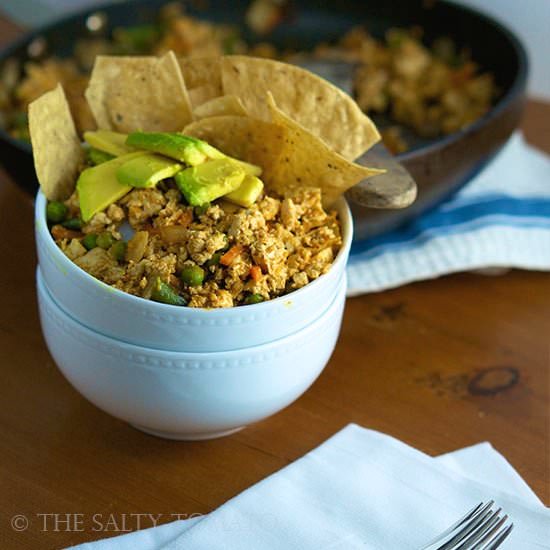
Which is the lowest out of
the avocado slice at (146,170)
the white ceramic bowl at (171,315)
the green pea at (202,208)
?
the white ceramic bowl at (171,315)

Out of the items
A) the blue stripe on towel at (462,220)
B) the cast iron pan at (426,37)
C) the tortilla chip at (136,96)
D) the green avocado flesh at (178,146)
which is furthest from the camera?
the blue stripe on towel at (462,220)

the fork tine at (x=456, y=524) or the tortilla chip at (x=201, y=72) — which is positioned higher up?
the tortilla chip at (x=201, y=72)

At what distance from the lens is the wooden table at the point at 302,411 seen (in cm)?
100

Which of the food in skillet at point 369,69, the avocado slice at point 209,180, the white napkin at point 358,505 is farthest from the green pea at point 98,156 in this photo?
the food in skillet at point 369,69

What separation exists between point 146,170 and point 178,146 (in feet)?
0.14

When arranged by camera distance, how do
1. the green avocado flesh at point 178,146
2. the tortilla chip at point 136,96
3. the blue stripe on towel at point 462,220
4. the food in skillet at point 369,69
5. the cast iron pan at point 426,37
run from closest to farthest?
the green avocado flesh at point 178,146, the tortilla chip at point 136,96, the cast iron pan at point 426,37, the blue stripe on towel at point 462,220, the food in skillet at point 369,69

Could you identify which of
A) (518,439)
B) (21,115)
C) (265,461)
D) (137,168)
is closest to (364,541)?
(265,461)

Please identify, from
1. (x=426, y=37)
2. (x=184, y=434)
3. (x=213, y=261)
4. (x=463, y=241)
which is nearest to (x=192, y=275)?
(x=213, y=261)

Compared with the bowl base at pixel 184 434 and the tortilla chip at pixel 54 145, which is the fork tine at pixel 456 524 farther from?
the tortilla chip at pixel 54 145

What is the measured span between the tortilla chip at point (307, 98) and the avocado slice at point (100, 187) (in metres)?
0.17

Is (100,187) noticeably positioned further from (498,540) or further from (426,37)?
(426,37)

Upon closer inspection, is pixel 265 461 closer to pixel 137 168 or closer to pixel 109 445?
pixel 109 445

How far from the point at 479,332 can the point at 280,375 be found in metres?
0.44

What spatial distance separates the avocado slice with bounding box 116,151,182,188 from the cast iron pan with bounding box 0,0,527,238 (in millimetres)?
289
